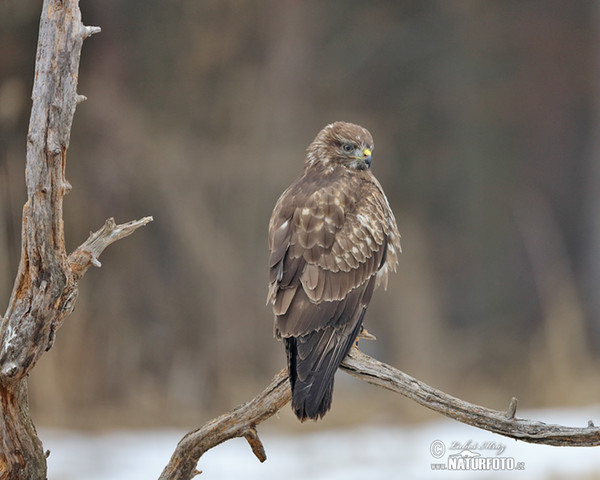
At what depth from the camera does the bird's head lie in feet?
14.8

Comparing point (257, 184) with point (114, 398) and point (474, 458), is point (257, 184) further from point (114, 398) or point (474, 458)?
point (474, 458)

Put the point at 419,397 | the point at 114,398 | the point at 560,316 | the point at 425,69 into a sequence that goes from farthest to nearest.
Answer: the point at 425,69 → the point at 560,316 → the point at 114,398 → the point at 419,397

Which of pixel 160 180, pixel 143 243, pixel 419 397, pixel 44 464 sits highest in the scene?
pixel 160 180

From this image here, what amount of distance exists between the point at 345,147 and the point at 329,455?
13.6ft

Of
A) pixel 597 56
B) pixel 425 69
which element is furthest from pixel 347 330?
pixel 597 56

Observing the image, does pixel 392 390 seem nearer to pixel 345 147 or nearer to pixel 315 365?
pixel 315 365

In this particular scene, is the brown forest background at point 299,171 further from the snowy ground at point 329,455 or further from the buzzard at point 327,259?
the buzzard at point 327,259

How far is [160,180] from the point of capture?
28.7 feet

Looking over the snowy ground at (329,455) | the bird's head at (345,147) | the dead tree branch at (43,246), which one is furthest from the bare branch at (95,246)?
the snowy ground at (329,455)

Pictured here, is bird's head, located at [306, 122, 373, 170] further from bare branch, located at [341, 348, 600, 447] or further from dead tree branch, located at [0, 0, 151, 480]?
dead tree branch, located at [0, 0, 151, 480]

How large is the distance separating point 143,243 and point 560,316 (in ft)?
14.8

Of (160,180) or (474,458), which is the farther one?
(160,180)

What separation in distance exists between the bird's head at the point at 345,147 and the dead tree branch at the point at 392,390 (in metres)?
1.01

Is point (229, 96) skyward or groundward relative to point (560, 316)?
skyward
